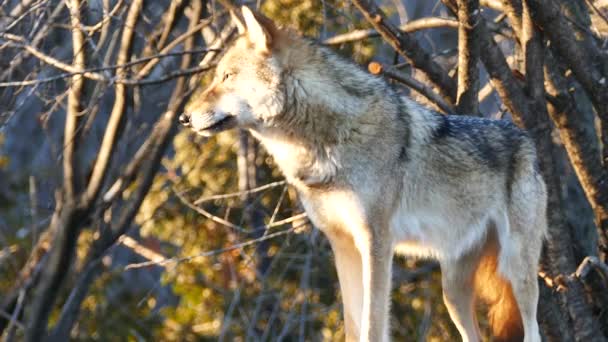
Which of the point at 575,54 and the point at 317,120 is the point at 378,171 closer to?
the point at 317,120

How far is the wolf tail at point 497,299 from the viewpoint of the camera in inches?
238

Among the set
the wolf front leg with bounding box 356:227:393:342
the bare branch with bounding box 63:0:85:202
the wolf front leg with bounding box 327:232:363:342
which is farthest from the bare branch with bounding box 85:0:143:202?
the wolf front leg with bounding box 356:227:393:342

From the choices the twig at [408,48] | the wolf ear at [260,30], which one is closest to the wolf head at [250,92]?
the wolf ear at [260,30]

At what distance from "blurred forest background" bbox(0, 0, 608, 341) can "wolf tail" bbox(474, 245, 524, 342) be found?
0.53 metres

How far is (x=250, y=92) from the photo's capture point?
5.37 metres

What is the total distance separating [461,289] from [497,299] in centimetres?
21

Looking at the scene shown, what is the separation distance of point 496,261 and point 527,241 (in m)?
0.22

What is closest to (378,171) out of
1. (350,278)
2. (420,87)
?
(350,278)

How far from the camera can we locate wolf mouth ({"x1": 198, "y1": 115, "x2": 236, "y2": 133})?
17.5 ft

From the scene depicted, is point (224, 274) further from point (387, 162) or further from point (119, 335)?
point (387, 162)

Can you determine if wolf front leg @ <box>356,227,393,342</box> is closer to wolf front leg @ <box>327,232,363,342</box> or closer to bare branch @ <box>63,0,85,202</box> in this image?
wolf front leg @ <box>327,232,363,342</box>

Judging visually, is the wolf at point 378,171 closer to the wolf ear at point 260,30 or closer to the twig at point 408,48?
the wolf ear at point 260,30

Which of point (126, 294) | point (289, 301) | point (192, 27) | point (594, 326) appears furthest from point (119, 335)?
point (594, 326)

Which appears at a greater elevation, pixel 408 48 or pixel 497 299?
pixel 408 48
